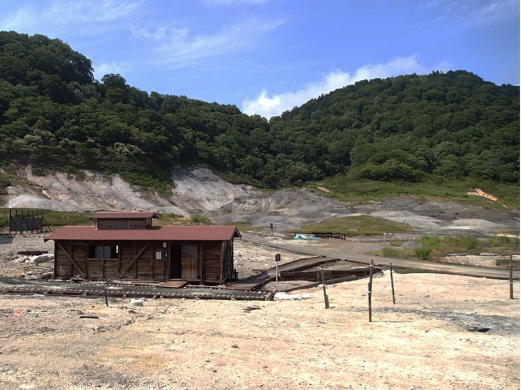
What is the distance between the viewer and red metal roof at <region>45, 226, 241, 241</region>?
78.5 ft

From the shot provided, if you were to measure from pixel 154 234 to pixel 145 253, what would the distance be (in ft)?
3.76

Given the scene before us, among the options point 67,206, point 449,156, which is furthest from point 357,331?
point 449,156

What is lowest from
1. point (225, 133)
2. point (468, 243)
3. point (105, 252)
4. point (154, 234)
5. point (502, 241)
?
point (502, 241)

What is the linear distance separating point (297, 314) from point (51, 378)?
902 centimetres

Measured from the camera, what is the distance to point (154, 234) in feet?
80.7

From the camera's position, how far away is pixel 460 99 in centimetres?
18125

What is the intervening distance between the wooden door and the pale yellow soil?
5.30m

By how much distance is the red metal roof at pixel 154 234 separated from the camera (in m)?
23.9

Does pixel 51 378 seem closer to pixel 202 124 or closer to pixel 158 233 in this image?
pixel 158 233

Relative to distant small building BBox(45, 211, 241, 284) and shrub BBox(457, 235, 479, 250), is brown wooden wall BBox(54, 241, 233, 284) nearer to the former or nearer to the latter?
distant small building BBox(45, 211, 241, 284)

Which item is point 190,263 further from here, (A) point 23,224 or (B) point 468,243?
(A) point 23,224

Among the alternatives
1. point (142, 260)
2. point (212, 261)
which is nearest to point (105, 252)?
point (142, 260)

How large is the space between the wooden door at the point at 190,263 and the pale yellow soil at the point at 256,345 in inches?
209

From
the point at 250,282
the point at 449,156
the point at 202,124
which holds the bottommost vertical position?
the point at 250,282
